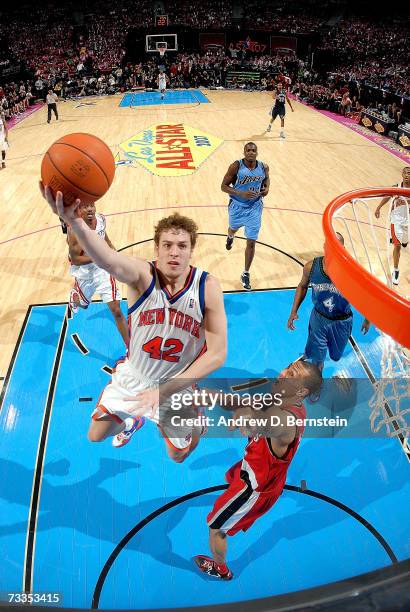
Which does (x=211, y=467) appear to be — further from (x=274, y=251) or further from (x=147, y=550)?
(x=274, y=251)

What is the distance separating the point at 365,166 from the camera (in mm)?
12406

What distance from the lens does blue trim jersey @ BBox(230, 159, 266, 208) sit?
20.2ft

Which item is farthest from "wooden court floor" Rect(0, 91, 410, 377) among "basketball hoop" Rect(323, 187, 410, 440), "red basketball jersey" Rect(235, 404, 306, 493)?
"red basketball jersey" Rect(235, 404, 306, 493)

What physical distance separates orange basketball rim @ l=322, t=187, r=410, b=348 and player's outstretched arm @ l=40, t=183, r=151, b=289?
4.19 ft

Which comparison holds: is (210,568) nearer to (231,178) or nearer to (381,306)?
(381,306)

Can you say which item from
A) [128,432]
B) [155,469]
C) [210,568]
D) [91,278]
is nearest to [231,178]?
[91,278]

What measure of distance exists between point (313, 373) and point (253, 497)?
122cm

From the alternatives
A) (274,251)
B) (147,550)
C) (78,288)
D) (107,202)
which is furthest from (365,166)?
(147,550)

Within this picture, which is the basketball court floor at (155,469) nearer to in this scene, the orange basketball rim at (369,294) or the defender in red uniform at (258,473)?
the defender in red uniform at (258,473)

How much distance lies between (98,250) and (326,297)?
246 cm

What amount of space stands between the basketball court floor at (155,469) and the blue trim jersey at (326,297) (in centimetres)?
107

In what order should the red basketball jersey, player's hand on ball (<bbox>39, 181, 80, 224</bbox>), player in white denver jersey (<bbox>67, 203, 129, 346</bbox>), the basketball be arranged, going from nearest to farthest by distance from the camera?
player's hand on ball (<bbox>39, 181, 80, 224</bbox>) < the basketball < the red basketball jersey < player in white denver jersey (<bbox>67, 203, 129, 346</bbox>)

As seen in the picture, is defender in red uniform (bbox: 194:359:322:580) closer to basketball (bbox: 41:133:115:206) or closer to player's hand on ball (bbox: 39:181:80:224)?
player's hand on ball (bbox: 39:181:80:224)

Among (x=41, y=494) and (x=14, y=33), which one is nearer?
(x=41, y=494)
